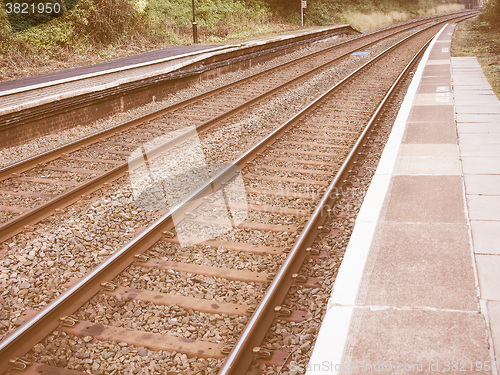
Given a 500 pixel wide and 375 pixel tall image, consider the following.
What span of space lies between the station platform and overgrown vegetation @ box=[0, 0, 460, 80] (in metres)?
13.5

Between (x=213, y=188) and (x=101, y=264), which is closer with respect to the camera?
(x=101, y=264)

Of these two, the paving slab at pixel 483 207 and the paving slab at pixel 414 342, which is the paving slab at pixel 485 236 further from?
the paving slab at pixel 414 342

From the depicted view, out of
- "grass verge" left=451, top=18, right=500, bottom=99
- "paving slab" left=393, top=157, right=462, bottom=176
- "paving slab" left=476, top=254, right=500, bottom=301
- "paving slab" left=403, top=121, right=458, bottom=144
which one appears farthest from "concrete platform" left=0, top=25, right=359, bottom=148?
"grass verge" left=451, top=18, right=500, bottom=99

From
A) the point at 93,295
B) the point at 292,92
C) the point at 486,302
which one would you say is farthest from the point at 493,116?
the point at 93,295

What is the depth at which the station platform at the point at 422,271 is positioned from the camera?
3.54 metres

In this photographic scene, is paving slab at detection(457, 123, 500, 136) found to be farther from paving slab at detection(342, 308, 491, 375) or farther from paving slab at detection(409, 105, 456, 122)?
paving slab at detection(342, 308, 491, 375)

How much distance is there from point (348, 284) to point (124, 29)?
2114 cm

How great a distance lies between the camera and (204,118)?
11.2 meters

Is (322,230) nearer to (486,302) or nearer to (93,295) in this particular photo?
(486,302)

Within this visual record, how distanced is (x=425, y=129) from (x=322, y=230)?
5.17m

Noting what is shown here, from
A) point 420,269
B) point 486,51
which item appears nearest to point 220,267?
point 420,269

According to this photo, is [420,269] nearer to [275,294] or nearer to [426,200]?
[275,294]

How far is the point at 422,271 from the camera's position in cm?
460

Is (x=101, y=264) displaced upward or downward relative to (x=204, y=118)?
downward
